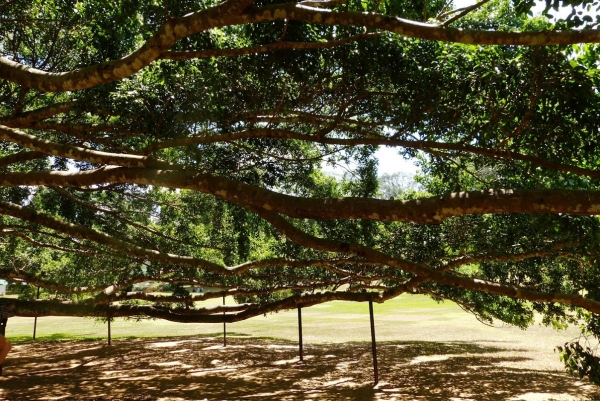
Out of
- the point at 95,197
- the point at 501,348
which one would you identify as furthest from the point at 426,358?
the point at 95,197

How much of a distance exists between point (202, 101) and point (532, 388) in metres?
8.04

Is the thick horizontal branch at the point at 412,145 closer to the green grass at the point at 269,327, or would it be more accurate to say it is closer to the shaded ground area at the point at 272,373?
the shaded ground area at the point at 272,373

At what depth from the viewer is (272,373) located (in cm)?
1082

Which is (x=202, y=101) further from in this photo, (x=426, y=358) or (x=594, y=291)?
(x=426, y=358)

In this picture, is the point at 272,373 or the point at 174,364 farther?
the point at 174,364

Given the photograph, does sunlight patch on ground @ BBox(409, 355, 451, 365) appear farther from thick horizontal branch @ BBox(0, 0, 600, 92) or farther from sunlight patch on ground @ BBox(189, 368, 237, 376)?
thick horizontal branch @ BBox(0, 0, 600, 92)

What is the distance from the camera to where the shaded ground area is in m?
8.73

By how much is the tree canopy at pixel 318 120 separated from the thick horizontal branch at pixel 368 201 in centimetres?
1

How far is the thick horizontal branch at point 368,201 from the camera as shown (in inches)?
114

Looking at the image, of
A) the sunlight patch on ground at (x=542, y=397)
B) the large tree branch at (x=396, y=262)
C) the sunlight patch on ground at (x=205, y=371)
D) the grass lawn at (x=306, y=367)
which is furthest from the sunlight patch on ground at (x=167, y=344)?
the large tree branch at (x=396, y=262)

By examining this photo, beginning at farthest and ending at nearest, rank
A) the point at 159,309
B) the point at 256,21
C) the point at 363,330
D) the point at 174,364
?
the point at 363,330, the point at 174,364, the point at 159,309, the point at 256,21

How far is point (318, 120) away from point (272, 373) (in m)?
6.71

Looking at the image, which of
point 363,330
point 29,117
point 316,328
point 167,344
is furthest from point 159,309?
point 316,328

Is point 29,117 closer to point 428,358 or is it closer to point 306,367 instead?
point 306,367
